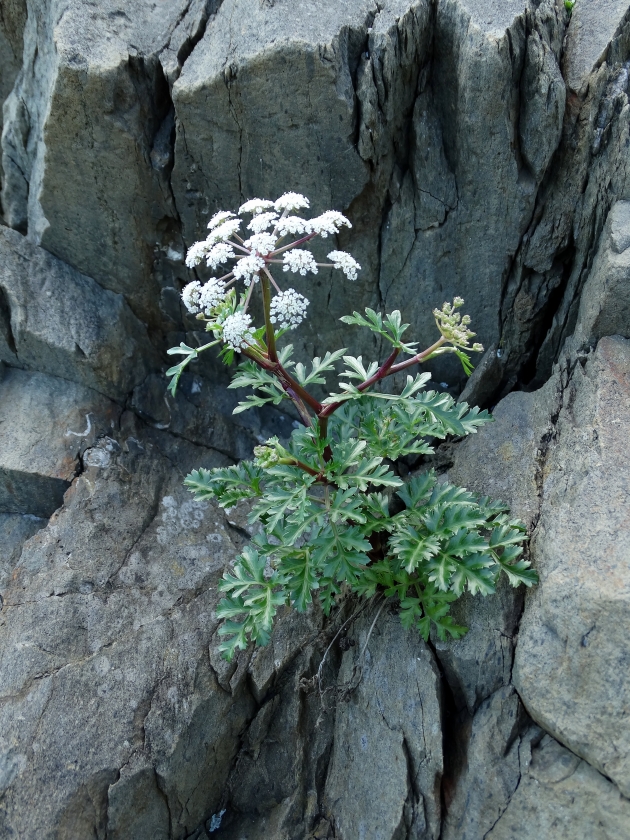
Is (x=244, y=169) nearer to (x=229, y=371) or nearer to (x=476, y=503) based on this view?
(x=229, y=371)

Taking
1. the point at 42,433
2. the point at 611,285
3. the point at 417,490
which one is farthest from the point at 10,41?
the point at 611,285

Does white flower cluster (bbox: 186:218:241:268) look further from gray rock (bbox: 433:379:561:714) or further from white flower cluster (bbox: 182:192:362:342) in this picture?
gray rock (bbox: 433:379:561:714)

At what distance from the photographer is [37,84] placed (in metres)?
5.12

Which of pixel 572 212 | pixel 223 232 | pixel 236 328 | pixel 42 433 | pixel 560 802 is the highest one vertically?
pixel 572 212

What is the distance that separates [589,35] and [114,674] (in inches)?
197

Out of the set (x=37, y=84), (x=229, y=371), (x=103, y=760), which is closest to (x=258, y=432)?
(x=229, y=371)

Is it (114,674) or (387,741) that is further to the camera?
(114,674)

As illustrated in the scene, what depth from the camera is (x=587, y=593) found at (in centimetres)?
327

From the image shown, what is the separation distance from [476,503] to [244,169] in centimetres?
281

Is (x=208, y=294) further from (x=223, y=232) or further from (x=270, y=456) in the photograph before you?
(x=270, y=456)

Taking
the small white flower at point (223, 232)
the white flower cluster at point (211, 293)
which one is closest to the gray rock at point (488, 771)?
the white flower cluster at point (211, 293)

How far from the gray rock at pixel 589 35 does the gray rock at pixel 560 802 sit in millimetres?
3954

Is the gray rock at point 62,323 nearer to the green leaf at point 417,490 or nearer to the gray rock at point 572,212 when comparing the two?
the green leaf at point 417,490

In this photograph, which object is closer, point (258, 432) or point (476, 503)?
point (476, 503)
